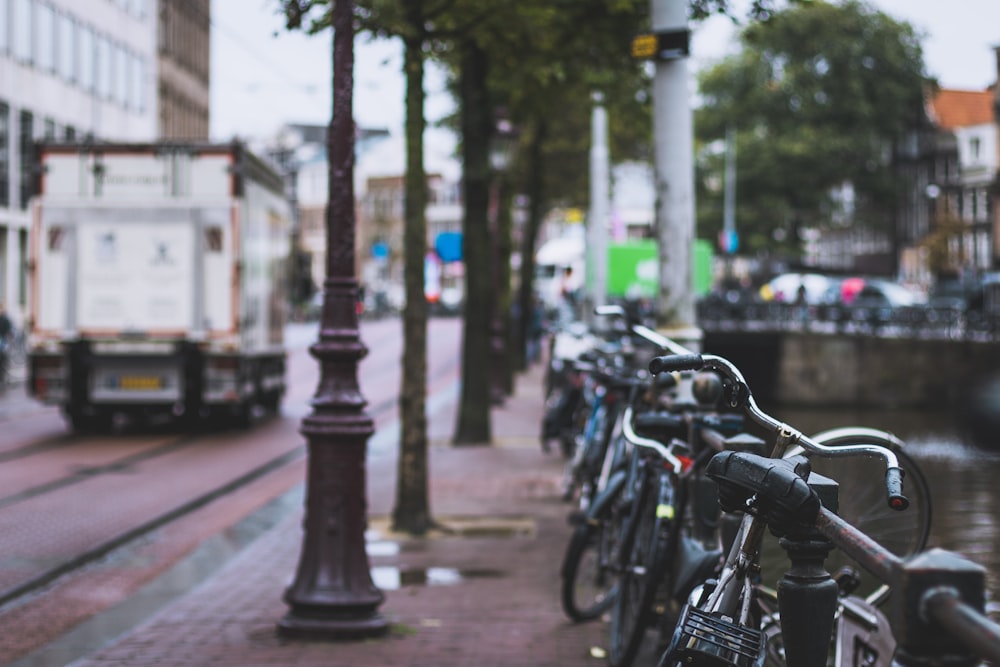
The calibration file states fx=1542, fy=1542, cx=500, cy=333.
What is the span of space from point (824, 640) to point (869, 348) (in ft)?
119

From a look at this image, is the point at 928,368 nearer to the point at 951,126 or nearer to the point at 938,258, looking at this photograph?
the point at 938,258

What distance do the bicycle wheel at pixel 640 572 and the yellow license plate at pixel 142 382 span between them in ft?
43.9

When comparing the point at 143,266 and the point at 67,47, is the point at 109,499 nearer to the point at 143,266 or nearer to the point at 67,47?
the point at 143,266

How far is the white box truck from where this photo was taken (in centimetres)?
1866

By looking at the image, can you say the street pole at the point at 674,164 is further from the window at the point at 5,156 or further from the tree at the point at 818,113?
the tree at the point at 818,113

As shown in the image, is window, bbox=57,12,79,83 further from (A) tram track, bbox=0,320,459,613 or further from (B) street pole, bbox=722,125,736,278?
(A) tram track, bbox=0,320,459,613

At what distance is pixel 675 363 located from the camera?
3.52 m

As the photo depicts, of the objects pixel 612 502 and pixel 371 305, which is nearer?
pixel 612 502

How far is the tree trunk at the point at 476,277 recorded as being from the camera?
15969 mm

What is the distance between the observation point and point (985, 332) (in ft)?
120

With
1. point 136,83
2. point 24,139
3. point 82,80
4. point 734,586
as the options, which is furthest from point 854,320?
point 734,586

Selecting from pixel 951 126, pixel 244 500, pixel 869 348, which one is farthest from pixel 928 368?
pixel 951 126

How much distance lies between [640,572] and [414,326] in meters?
4.85

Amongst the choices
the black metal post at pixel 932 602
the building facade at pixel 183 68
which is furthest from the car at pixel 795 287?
the black metal post at pixel 932 602
